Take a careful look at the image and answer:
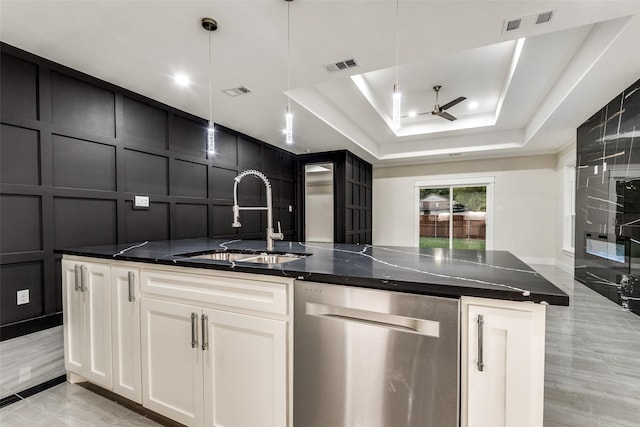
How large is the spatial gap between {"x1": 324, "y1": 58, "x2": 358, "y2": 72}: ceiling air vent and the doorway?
10.9 ft

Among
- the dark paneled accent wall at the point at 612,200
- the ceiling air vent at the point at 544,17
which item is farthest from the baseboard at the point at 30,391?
the dark paneled accent wall at the point at 612,200

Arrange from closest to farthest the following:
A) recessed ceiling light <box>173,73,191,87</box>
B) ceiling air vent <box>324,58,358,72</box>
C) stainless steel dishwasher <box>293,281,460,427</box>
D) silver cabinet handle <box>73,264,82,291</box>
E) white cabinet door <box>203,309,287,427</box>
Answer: stainless steel dishwasher <box>293,281,460,427</box>
white cabinet door <box>203,309,287,427</box>
silver cabinet handle <box>73,264,82,291</box>
ceiling air vent <box>324,58,358,72</box>
recessed ceiling light <box>173,73,191,87</box>

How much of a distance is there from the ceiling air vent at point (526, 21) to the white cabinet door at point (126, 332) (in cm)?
294

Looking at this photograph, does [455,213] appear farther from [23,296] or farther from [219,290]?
[23,296]

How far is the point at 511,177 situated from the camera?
649 cm

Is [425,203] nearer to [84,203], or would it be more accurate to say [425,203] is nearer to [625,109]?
[625,109]

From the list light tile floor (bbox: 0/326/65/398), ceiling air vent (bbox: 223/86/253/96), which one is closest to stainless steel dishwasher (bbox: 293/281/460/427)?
light tile floor (bbox: 0/326/65/398)

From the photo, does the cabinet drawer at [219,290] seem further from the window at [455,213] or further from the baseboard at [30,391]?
the window at [455,213]

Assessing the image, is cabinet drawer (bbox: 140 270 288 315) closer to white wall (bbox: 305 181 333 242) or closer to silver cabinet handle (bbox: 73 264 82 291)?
silver cabinet handle (bbox: 73 264 82 291)

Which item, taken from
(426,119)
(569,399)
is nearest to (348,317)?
(569,399)

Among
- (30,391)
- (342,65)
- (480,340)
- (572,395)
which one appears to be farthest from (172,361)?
(342,65)

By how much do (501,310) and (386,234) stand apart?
22.5ft

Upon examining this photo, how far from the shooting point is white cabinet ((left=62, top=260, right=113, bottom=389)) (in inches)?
67.7

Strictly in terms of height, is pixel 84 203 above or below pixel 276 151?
below
